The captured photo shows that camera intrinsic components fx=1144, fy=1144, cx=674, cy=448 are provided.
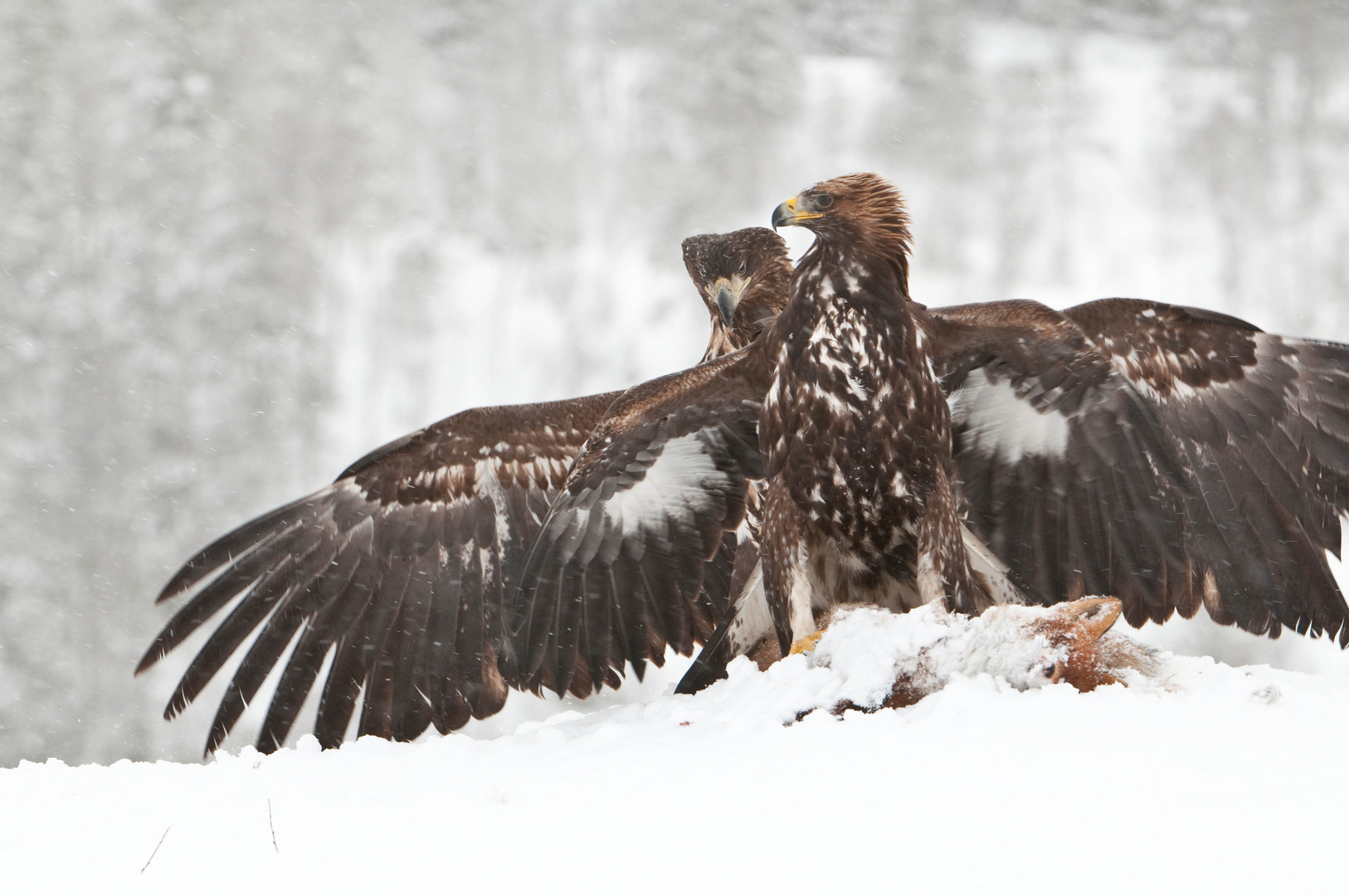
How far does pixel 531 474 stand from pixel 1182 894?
12.7 feet

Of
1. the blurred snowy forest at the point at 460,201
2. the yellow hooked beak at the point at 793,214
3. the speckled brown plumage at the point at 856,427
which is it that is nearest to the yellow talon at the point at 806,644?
the speckled brown plumage at the point at 856,427

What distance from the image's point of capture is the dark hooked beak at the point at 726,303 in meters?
5.79

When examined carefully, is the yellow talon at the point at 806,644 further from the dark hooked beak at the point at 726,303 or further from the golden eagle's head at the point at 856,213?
the dark hooked beak at the point at 726,303

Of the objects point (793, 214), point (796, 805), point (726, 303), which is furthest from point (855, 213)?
point (796, 805)

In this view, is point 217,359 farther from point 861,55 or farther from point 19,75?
point 861,55

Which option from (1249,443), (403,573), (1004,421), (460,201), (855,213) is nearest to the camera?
(855,213)

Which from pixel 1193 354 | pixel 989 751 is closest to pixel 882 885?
pixel 989 751

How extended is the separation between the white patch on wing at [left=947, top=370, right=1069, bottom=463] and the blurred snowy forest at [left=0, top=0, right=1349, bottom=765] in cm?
1656

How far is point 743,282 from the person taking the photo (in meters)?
5.95

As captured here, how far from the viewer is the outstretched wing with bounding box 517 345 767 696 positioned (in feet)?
15.6

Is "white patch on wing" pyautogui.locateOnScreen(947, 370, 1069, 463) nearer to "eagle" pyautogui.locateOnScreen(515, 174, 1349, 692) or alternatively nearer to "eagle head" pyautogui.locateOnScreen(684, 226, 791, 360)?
"eagle" pyautogui.locateOnScreen(515, 174, 1349, 692)

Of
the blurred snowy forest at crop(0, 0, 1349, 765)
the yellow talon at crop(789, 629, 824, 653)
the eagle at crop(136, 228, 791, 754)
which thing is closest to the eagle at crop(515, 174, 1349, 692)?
the yellow talon at crop(789, 629, 824, 653)

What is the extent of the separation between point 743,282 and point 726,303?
0.71 ft

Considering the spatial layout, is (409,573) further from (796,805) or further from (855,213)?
(796,805)
